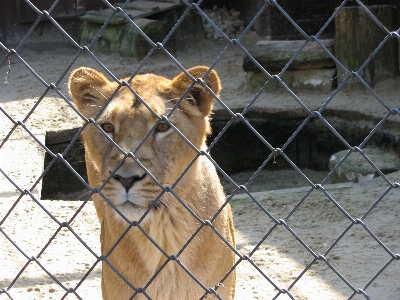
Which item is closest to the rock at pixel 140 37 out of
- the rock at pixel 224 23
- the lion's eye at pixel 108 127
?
the rock at pixel 224 23

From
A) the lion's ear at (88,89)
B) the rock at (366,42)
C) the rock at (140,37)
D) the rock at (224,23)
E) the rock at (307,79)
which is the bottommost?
the rock at (140,37)

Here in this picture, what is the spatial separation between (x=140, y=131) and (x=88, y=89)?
585 millimetres

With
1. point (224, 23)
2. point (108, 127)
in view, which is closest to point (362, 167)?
point (108, 127)

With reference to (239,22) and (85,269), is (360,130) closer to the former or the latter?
(85,269)

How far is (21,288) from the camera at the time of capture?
391 cm

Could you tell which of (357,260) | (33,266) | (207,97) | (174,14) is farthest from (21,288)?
(174,14)

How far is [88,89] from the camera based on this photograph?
3.37 meters

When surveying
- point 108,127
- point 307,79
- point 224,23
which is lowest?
point 224,23

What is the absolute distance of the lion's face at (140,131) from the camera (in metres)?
2.75

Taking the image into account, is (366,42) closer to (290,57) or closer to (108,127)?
(290,57)

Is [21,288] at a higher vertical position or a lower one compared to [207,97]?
lower

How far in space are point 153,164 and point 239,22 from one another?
394 inches

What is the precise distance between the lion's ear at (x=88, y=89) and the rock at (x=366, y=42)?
18.3 feet

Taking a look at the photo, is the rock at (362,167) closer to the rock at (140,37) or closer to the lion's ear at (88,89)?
the lion's ear at (88,89)
